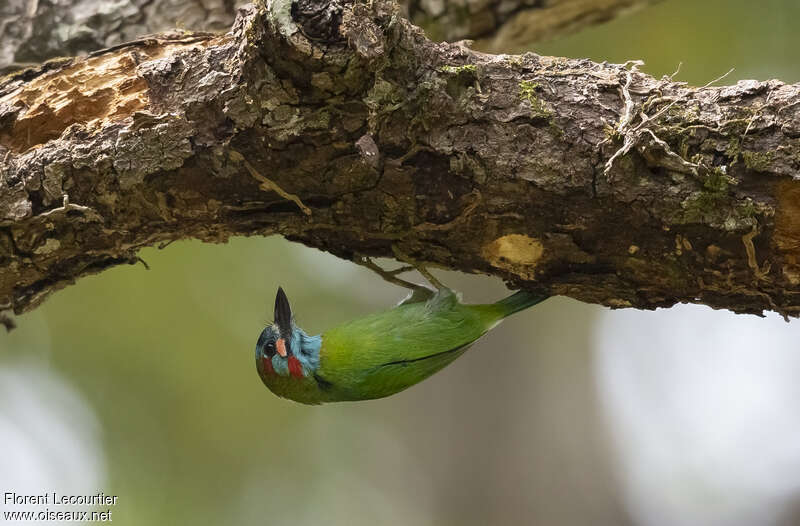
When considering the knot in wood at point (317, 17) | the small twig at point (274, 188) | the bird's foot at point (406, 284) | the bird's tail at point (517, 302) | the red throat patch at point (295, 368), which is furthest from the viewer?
the red throat patch at point (295, 368)

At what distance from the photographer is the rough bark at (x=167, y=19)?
12.0 feet

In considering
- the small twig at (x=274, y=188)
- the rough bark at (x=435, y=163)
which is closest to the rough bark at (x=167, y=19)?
the rough bark at (x=435, y=163)

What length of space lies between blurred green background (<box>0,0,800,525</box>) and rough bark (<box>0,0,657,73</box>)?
Answer: 1256 mm

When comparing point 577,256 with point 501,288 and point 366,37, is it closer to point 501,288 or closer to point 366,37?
point 366,37

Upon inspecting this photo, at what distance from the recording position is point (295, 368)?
148 inches

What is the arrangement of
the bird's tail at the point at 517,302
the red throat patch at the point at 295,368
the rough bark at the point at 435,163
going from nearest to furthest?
the rough bark at the point at 435,163, the bird's tail at the point at 517,302, the red throat patch at the point at 295,368

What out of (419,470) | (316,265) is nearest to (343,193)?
(419,470)

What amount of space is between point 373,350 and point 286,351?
18.1 inches

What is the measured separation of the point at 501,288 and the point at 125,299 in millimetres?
3123

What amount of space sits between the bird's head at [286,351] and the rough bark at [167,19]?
4.84 feet

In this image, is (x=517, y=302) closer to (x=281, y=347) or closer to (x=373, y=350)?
(x=373, y=350)

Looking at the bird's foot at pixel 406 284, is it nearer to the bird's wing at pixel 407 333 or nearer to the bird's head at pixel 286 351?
the bird's wing at pixel 407 333

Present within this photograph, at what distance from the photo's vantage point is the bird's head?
3766mm

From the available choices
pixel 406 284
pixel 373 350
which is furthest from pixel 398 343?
pixel 406 284
